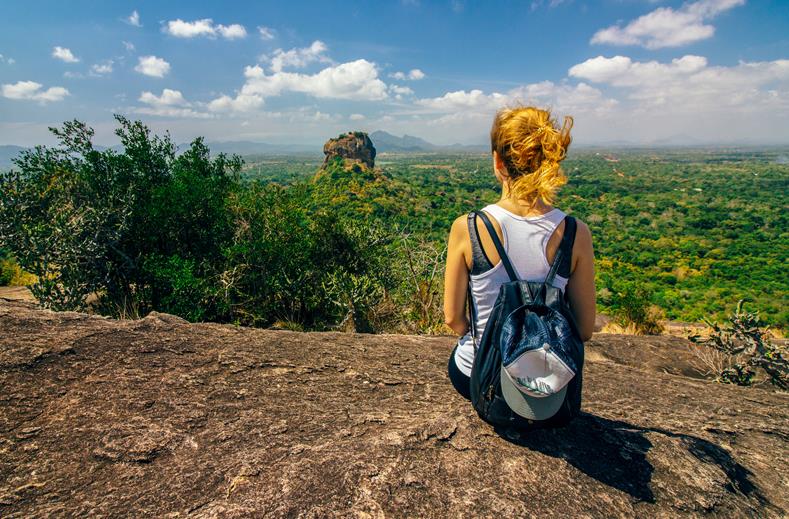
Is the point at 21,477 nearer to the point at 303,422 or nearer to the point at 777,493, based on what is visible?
the point at 303,422

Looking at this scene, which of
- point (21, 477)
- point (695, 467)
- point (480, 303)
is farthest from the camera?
point (695, 467)

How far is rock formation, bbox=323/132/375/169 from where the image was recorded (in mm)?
79688

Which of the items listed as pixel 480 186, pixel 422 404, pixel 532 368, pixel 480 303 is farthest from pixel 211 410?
pixel 480 186

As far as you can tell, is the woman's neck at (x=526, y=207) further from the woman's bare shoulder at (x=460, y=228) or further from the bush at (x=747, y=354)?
the bush at (x=747, y=354)

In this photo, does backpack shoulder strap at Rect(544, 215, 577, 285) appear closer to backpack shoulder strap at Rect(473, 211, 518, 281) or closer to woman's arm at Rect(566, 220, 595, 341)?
woman's arm at Rect(566, 220, 595, 341)

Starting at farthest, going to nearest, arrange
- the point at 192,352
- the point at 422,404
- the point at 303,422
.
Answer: the point at 192,352, the point at 422,404, the point at 303,422

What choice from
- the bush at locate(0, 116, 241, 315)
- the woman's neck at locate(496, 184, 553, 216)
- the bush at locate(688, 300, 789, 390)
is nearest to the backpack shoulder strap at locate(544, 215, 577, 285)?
the woman's neck at locate(496, 184, 553, 216)

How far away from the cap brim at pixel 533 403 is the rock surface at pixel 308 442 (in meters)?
0.44

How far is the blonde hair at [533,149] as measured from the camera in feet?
6.04

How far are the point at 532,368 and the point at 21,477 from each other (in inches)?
96.4

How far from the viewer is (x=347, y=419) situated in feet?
8.29

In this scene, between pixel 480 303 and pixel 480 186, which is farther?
pixel 480 186

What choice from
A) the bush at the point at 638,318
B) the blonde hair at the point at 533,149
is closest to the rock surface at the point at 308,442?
the blonde hair at the point at 533,149

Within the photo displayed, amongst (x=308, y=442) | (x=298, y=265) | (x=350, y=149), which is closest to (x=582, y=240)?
(x=308, y=442)
